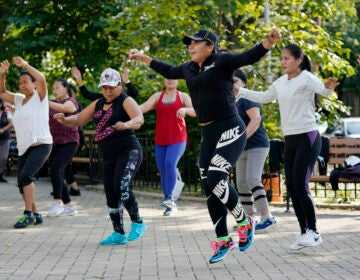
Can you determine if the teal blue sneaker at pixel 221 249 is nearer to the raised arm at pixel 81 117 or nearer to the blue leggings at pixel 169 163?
the raised arm at pixel 81 117

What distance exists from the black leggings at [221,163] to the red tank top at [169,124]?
13.8ft

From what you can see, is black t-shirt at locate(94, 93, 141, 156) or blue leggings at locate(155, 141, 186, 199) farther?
blue leggings at locate(155, 141, 186, 199)

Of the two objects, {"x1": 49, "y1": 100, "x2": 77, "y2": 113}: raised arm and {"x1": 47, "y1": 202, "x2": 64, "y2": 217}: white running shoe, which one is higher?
{"x1": 49, "y1": 100, "x2": 77, "y2": 113}: raised arm

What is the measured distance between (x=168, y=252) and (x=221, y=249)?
1040 millimetres

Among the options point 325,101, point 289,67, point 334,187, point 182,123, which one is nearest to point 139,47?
point 325,101

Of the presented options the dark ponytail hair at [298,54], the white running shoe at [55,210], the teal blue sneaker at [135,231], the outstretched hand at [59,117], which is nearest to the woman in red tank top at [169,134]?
the white running shoe at [55,210]

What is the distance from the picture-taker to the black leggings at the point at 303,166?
7660 millimetres

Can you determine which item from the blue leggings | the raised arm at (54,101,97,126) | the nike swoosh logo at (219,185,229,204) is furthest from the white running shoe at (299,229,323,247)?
the blue leggings

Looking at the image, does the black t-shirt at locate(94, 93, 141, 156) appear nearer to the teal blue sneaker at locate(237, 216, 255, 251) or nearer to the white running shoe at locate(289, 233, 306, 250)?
the teal blue sneaker at locate(237, 216, 255, 251)

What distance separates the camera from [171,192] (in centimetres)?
1145

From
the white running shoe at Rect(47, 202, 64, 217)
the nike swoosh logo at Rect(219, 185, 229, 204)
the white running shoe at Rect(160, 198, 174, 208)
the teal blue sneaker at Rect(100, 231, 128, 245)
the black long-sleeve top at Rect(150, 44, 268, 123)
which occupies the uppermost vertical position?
the black long-sleeve top at Rect(150, 44, 268, 123)

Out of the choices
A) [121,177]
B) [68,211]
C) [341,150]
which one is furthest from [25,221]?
[341,150]

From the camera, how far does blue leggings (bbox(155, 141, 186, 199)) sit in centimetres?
1140

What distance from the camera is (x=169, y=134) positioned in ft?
37.4
